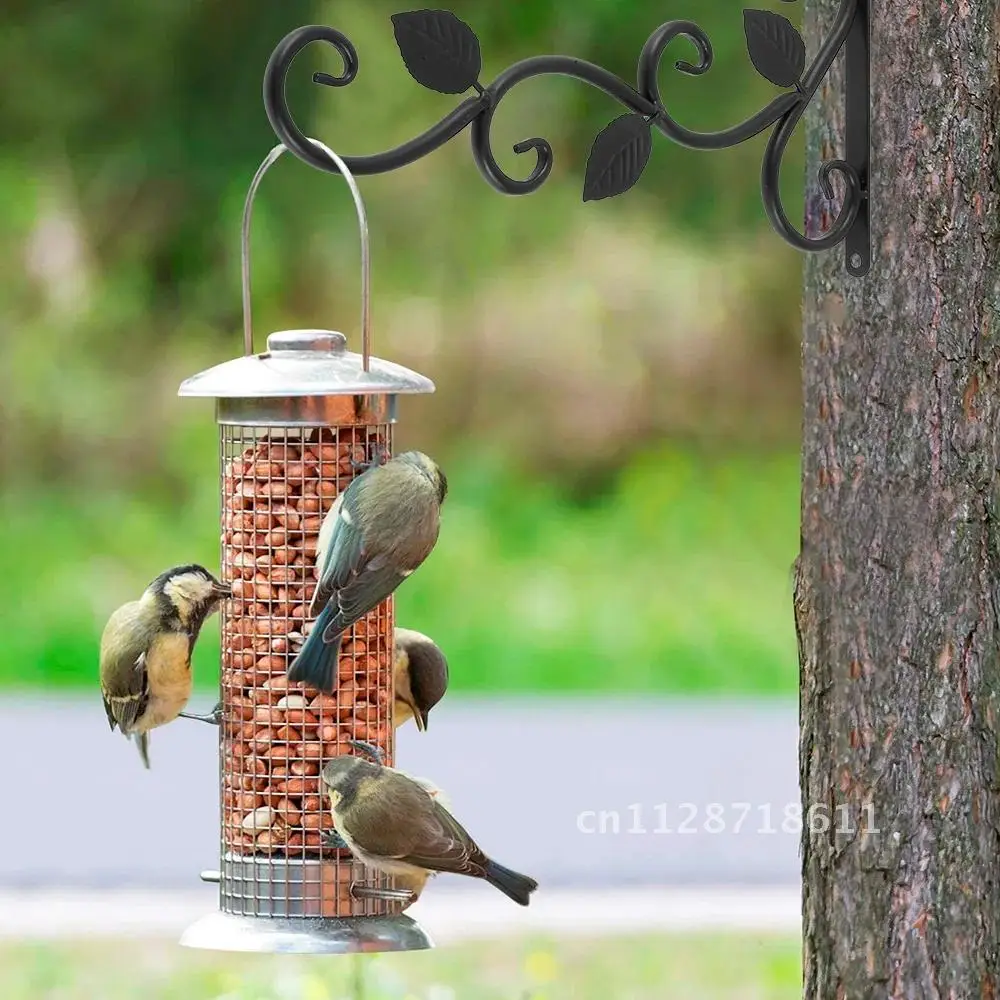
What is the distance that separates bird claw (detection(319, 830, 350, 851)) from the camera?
8.55ft

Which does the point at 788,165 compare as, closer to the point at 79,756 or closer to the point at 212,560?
the point at 212,560

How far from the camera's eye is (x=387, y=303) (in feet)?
33.9

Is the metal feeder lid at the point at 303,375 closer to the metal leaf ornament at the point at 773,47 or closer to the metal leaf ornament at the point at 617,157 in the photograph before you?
the metal leaf ornament at the point at 617,157

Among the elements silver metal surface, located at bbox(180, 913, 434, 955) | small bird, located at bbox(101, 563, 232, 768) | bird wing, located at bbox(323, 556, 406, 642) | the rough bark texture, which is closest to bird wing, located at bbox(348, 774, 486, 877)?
silver metal surface, located at bbox(180, 913, 434, 955)

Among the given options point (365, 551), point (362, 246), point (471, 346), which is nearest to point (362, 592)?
point (365, 551)

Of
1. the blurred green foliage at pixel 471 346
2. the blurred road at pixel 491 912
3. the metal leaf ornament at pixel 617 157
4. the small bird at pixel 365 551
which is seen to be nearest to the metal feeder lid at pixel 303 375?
the small bird at pixel 365 551

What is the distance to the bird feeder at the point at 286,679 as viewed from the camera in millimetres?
2559

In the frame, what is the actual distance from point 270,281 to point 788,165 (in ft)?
9.43

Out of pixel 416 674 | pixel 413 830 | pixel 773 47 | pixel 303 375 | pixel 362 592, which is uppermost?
pixel 773 47

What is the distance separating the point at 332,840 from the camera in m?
2.63

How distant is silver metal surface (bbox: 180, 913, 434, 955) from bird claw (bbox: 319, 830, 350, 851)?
0.10m

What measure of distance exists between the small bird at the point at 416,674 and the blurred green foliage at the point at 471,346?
6130 mm

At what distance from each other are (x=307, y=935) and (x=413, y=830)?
0.65 feet

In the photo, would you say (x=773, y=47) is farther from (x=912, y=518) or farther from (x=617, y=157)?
(x=912, y=518)
